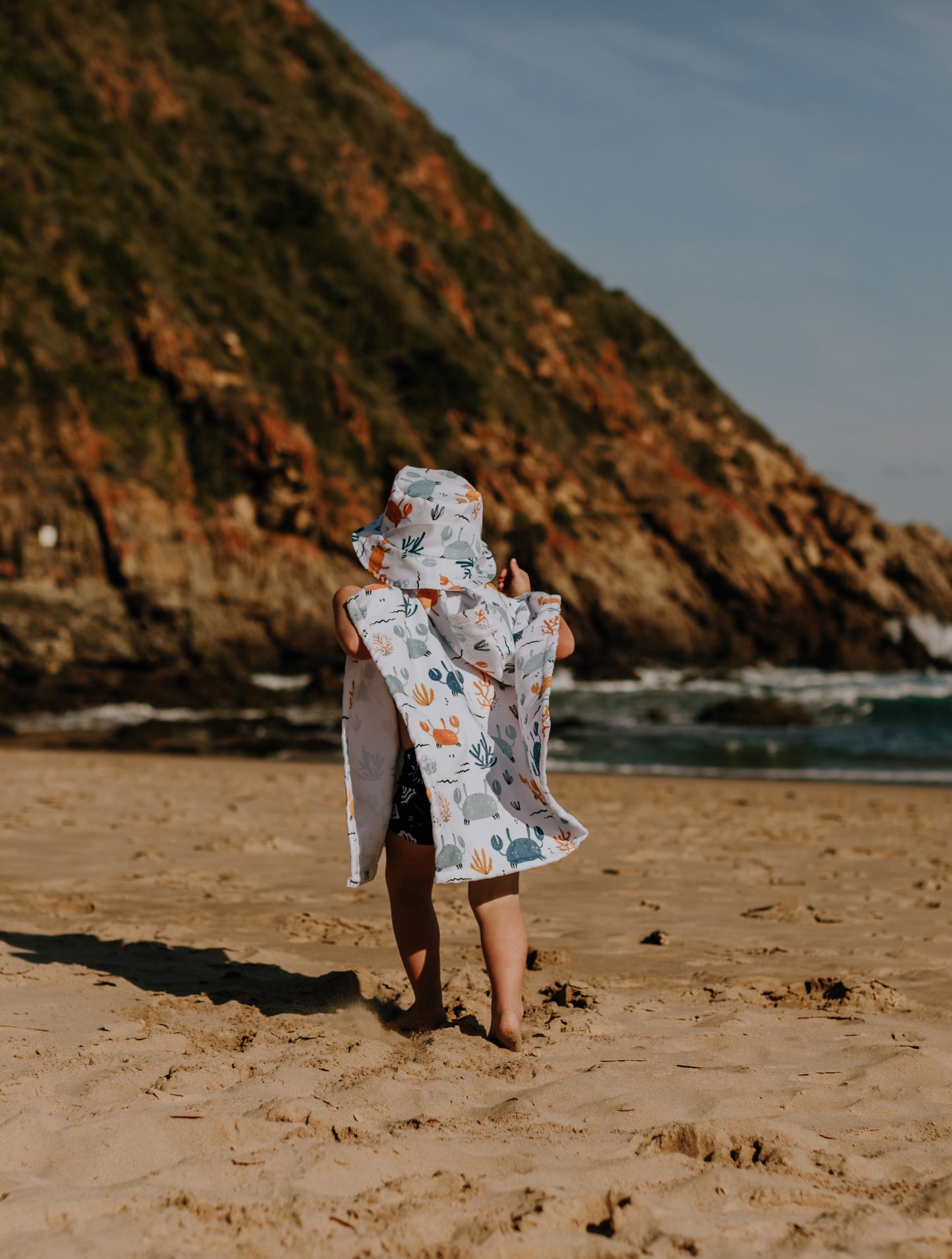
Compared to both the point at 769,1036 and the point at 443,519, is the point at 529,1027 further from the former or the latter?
the point at 443,519

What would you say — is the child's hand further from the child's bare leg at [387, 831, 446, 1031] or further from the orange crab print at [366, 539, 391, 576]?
the child's bare leg at [387, 831, 446, 1031]

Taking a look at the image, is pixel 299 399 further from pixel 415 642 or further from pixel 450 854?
pixel 450 854

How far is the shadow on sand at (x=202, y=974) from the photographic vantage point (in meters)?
3.60

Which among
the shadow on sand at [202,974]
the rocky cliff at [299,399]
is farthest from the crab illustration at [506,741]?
the rocky cliff at [299,399]

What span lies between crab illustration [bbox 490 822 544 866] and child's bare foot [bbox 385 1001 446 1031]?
1.90 feet

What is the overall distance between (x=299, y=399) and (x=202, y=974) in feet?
106

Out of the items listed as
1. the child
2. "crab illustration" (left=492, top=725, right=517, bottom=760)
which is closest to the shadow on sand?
the child

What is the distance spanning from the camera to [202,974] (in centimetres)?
393

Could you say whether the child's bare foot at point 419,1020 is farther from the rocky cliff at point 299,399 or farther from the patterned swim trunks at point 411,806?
the rocky cliff at point 299,399

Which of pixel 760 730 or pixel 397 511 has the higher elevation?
pixel 397 511

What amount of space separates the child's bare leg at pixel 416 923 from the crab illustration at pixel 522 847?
0.23 meters

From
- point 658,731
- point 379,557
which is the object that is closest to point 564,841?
point 379,557

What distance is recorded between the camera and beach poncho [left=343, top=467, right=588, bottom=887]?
3.20 meters

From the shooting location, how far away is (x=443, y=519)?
10.7ft
